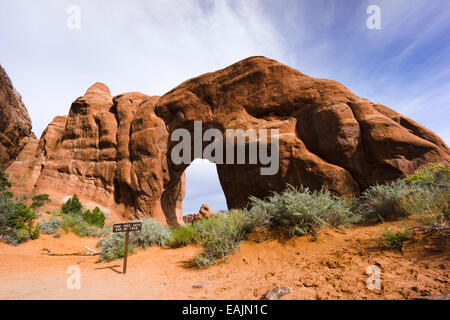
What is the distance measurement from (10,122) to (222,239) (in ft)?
91.8

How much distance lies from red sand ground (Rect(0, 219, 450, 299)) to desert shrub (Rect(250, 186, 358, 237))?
0.96ft

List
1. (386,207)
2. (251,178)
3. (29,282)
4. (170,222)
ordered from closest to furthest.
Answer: (29,282)
(386,207)
(251,178)
(170,222)

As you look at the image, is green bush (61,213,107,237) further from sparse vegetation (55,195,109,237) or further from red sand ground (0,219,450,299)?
red sand ground (0,219,450,299)

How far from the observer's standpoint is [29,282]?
16.6 ft

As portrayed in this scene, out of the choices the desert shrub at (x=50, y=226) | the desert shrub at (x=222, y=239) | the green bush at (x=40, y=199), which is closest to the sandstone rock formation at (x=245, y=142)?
the green bush at (x=40, y=199)

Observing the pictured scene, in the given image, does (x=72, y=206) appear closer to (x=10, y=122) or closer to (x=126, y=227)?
(x=126, y=227)

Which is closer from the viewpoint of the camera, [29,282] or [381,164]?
[29,282]

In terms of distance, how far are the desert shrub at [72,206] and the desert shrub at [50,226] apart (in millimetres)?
2365

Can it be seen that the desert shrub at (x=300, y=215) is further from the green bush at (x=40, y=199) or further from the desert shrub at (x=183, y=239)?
the green bush at (x=40, y=199)

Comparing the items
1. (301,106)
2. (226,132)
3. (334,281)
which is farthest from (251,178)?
(334,281)

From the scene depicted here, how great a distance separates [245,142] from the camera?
1038 cm
